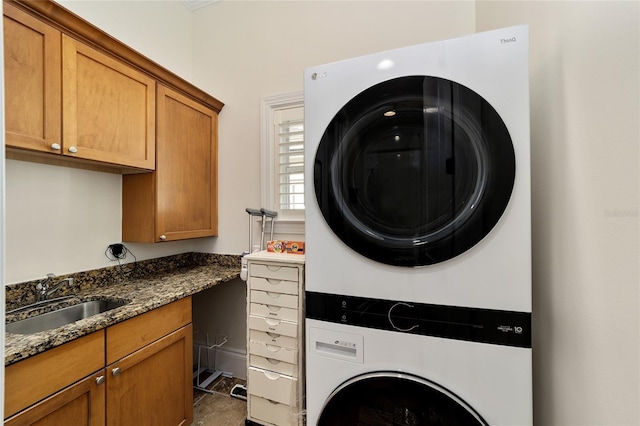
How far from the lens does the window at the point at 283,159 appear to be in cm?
201

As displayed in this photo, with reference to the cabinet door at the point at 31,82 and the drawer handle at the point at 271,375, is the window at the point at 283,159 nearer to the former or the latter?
the drawer handle at the point at 271,375

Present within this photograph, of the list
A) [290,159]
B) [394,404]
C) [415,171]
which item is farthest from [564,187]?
[290,159]

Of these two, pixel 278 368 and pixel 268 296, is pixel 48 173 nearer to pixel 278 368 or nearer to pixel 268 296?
pixel 268 296

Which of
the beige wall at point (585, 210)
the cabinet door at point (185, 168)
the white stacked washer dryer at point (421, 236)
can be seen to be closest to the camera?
the beige wall at point (585, 210)

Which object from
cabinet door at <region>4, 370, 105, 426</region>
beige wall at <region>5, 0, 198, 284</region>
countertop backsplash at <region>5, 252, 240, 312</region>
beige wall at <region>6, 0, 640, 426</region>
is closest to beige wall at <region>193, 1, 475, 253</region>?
beige wall at <region>6, 0, 640, 426</region>

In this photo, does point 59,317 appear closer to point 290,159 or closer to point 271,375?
point 271,375

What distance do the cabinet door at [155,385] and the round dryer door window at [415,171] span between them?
1.18 meters

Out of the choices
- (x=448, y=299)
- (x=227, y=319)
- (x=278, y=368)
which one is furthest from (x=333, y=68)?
(x=227, y=319)

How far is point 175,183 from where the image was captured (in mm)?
1853

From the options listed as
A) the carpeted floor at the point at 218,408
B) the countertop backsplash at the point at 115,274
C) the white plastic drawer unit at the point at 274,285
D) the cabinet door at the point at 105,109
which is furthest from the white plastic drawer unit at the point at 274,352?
the cabinet door at the point at 105,109

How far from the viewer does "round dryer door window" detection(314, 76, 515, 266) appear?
30.9 inches

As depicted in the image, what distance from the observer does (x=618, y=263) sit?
1.88 feet

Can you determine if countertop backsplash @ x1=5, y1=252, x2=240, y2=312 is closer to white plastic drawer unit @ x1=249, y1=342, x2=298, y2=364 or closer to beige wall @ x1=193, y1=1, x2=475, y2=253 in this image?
beige wall @ x1=193, y1=1, x2=475, y2=253

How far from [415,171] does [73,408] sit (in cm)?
155
